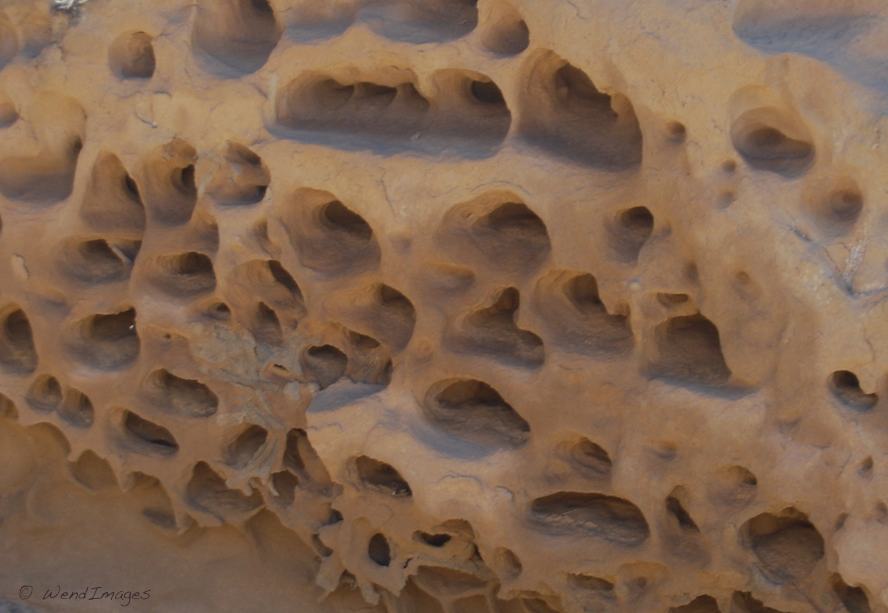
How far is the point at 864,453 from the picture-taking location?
202cm

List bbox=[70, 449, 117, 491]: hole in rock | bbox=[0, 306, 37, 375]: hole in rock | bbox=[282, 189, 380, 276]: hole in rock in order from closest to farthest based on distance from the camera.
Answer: bbox=[282, 189, 380, 276]: hole in rock < bbox=[0, 306, 37, 375]: hole in rock < bbox=[70, 449, 117, 491]: hole in rock

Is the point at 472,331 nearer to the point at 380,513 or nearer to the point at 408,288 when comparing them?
the point at 408,288

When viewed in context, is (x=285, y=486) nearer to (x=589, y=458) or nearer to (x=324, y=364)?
(x=324, y=364)

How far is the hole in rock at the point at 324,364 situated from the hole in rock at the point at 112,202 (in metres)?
0.47

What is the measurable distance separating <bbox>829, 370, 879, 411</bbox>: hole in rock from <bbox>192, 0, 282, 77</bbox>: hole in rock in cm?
124

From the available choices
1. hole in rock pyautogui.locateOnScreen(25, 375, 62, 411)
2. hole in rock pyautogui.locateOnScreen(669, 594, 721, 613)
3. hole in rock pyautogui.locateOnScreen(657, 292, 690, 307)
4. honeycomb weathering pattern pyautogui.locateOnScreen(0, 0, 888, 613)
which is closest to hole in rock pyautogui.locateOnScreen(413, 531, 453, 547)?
honeycomb weathering pattern pyautogui.locateOnScreen(0, 0, 888, 613)

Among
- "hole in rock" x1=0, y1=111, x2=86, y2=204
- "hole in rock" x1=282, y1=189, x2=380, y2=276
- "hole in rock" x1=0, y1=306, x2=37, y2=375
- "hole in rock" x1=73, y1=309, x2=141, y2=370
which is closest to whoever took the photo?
"hole in rock" x1=282, y1=189, x2=380, y2=276

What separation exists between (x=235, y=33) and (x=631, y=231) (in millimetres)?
931

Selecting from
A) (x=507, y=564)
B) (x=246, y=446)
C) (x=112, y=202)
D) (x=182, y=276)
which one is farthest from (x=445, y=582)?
→ (x=112, y=202)

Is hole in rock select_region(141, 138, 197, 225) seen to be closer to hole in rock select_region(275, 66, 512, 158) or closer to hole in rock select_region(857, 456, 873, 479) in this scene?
hole in rock select_region(275, 66, 512, 158)

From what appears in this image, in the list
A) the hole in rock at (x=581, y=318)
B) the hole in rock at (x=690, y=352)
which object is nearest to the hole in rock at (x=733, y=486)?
the hole in rock at (x=690, y=352)

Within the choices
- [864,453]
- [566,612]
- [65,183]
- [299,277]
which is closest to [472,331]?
[299,277]

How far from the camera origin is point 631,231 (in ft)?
7.45

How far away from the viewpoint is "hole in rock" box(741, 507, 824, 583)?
7.38 feet
